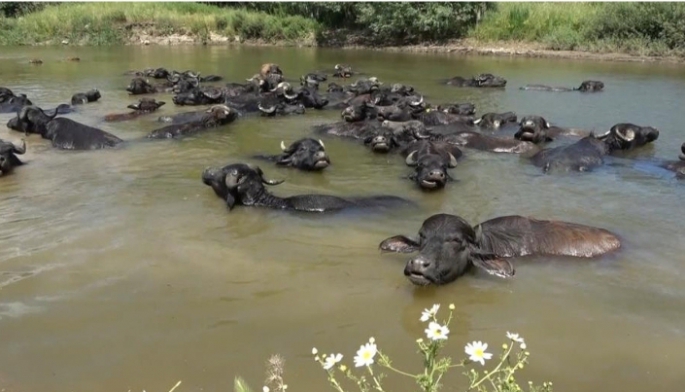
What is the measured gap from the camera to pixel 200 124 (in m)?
12.2

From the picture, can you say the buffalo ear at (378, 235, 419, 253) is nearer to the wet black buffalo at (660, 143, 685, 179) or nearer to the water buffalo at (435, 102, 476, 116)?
the wet black buffalo at (660, 143, 685, 179)

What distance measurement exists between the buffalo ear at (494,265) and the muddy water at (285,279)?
10cm

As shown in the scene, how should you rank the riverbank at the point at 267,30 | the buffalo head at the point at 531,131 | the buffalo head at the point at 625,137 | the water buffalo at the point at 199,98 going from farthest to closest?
1. the riverbank at the point at 267,30
2. the water buffalo at the point at 199,98
3. the buffalo head at the point at 531,131
4. the buffalo head at the point at 625,137

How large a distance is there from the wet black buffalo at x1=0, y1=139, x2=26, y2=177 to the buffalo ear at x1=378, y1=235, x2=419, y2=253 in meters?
5.69

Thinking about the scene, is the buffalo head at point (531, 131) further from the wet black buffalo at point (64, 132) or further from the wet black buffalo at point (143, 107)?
the wet black buffalo at point (143, 107)

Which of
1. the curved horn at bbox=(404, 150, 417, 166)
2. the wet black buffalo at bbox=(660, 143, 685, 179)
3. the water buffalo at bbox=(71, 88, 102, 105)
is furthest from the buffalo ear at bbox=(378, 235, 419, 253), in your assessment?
the water buffalo at bbox=(71, 88, 102, 105)

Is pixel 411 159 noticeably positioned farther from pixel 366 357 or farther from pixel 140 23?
pixel 140 23

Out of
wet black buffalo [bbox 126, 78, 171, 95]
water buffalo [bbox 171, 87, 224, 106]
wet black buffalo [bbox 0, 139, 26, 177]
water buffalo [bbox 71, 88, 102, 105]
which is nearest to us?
wet black buffalo [bbox 0, 139, 26, 177]

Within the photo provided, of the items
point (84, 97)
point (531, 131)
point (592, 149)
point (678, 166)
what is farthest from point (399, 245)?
point (84, 97)

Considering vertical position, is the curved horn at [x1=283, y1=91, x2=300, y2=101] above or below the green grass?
below

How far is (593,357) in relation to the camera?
4.24 m

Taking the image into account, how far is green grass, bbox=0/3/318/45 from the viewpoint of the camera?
Answer: 36.6 metres

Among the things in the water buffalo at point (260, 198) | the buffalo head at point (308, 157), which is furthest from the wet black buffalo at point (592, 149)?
the buffalo head at point (308, 157)

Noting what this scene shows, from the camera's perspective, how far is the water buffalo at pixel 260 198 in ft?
24.2
